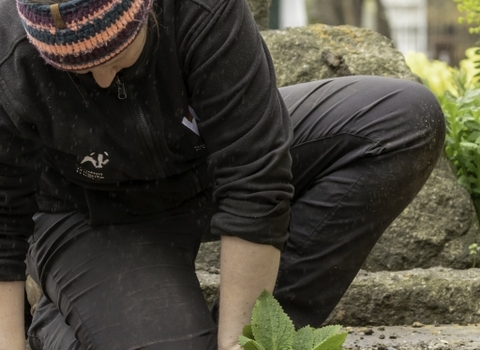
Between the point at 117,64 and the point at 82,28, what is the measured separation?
0.85 ft

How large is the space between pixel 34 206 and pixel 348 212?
0.93 meters

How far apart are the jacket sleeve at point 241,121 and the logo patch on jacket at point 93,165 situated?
325mm

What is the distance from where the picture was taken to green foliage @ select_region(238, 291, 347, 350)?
2.47 m

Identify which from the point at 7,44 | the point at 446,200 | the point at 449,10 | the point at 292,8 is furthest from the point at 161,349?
the point at 449,10

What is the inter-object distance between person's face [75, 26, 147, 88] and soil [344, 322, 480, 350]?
1.31 meters

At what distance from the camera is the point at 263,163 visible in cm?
249

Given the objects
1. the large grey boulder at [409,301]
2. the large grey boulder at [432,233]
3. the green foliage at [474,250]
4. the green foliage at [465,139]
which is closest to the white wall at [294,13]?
the green foliage at [465,139]

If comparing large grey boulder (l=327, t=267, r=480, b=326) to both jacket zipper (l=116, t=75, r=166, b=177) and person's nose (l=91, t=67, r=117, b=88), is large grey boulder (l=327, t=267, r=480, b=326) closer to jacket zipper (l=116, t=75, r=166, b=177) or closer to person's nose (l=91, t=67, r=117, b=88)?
jacket zipper (l=116, t=75, r=166, b=177)

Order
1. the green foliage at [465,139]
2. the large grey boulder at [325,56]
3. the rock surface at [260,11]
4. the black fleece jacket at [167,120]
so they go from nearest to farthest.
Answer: the black fleece jacket at [167,120] → the green foliage at [465,139] → the large grey boulder at [325,56] → the rock surface at [260,11]

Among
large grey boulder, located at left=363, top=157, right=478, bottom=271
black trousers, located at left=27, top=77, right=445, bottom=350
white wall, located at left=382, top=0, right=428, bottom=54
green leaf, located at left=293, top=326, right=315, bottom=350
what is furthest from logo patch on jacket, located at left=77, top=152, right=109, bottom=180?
white wall, located at left=382, top=0, right=428, bottom=54

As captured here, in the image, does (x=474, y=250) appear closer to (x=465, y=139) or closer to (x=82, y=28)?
(x=465, y=139)

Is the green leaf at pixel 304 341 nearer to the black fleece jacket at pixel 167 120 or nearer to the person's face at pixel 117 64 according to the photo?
the black fleece jacket at pixel 167 120

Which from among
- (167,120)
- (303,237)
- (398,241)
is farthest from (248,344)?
(398,241)

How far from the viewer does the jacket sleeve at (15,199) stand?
2670mm
